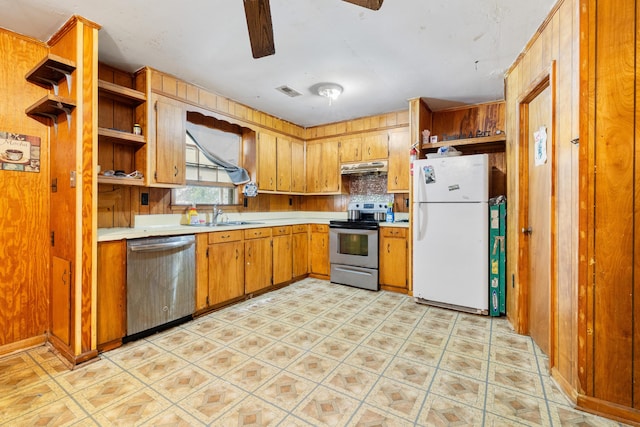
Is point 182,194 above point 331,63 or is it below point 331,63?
below

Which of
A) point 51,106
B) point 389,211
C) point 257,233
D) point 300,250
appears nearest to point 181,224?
point 257,233

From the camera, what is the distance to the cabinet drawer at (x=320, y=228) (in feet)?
14.5

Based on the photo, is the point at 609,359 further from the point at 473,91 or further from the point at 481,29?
Result: the point at 473,91

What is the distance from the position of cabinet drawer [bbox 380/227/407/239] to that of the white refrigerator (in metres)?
0.35

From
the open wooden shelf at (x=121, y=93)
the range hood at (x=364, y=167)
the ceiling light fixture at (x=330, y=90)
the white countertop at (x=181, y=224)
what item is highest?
the ceiling light fixture at (x=330, y=90)

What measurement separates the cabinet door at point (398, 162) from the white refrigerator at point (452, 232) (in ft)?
2.05

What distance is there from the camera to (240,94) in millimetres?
3498

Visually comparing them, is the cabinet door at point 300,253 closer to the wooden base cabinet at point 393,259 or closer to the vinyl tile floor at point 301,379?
the wooden base cabinet at point 393,259

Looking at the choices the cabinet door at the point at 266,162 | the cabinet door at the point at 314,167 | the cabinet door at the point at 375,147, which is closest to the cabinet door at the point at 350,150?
the cabinet door at the point at 375,147

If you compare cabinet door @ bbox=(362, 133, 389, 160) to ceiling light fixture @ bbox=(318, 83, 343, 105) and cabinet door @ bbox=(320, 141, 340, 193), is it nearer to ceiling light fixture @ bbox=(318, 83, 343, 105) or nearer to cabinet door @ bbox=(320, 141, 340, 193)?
cabinet door @ bbox=(320, 141, 340, 193)

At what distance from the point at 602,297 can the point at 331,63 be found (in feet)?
8.58

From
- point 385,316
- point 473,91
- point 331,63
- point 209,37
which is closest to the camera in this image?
point 209,37

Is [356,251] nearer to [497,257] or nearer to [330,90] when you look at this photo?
[497,257]

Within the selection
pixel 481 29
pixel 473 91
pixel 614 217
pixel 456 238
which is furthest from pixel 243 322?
pixel 473 91
